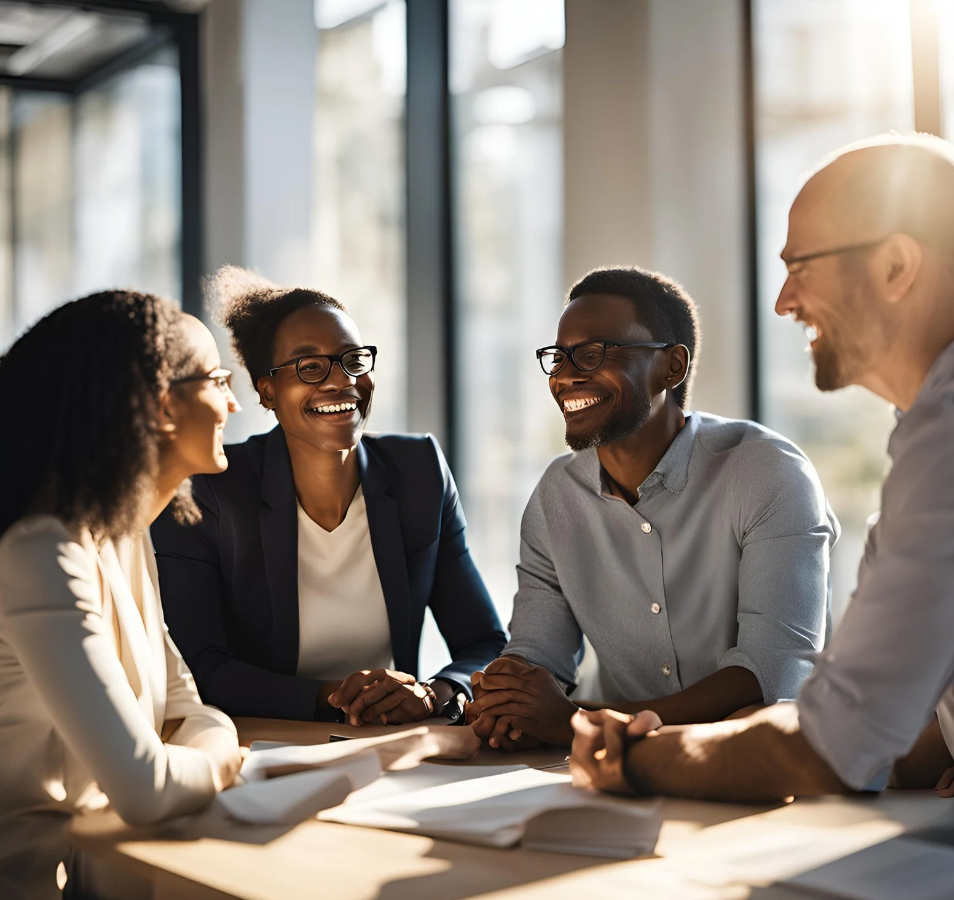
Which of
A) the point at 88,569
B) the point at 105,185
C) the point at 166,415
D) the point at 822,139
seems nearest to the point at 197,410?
the point at 166,415

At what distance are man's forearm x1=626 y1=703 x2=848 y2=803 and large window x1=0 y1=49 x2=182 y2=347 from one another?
4.10m

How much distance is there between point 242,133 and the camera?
4.71 m

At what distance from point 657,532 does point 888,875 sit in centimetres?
116

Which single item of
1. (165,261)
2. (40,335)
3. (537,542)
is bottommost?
(537,542)

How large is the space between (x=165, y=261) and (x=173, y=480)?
364 cm

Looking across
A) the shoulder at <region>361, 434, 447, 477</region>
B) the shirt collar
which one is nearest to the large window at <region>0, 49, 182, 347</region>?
the shoulder at <region>361, 434, 447, 477</region>

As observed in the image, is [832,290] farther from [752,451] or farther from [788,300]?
[752,451]

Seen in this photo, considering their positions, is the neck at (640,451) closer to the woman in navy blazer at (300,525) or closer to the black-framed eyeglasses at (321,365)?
the woman in navy blazer at (300,525)

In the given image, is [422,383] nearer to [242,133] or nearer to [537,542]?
[242,133]

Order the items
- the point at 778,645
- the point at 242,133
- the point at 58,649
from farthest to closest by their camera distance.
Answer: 1. the point at 242,133
2. the point at 778,645
3. the point at 58,649

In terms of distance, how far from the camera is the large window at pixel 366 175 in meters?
4.98

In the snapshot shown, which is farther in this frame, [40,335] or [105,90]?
[105,90]

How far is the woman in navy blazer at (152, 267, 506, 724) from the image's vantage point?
2367mm

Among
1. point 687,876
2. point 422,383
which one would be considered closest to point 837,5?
point 422,383
